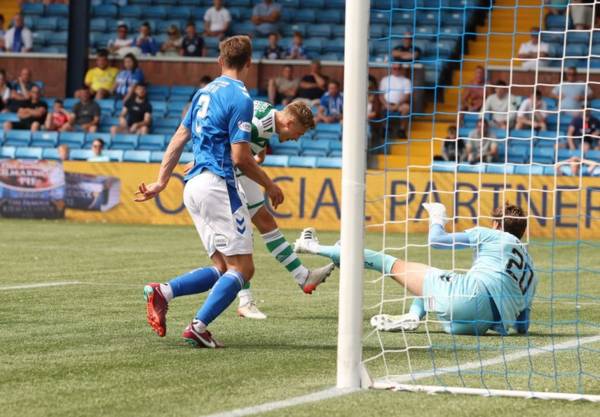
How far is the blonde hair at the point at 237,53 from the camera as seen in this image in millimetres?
7824

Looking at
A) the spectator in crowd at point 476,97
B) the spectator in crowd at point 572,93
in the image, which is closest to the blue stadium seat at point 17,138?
the spectator in crowd at point 476,97

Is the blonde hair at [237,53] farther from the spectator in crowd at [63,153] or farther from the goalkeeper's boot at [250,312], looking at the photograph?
the spectator in crowd at [63,153]

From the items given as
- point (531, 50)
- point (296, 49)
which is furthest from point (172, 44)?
point (531, 50)

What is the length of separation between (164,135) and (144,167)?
252 centimetres

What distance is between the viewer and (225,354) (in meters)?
7.47

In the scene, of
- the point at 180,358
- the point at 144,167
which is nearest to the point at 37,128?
the point at 144,167

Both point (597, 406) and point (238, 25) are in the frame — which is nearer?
point (597, 406)

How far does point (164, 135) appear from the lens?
2403 cm

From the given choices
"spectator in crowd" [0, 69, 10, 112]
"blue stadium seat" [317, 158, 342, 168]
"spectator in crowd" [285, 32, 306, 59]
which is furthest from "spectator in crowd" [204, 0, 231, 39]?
"blue stadium seat" [317, 158, 342, 168]

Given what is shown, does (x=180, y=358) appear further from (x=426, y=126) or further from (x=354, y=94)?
(x=426, y=126)

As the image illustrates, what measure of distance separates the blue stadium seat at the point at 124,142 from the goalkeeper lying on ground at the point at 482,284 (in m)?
15.5

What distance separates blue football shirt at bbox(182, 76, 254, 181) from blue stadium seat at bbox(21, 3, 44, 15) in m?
22.4

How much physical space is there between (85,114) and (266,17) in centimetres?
461

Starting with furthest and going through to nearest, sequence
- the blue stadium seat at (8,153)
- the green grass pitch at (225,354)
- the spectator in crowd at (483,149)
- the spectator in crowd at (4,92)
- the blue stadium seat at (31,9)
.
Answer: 1. the blue stadium seat at (31,9)
2. the spectator in crowd at (4,92)
3. the blue stadium seat at (8,153)
4. the spectator in crowd at (483,149)
5. the green grass pitch at (225,354)
